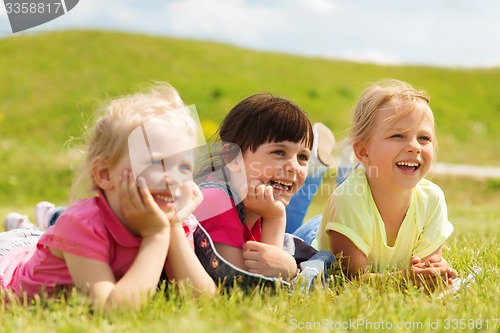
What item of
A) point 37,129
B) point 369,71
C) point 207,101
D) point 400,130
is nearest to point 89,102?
point 37,129

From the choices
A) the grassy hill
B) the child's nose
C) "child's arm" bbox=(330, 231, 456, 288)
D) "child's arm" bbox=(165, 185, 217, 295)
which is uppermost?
the child's nose

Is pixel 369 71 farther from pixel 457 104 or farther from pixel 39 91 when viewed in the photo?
pixel 39 91

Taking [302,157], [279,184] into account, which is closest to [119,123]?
[279,184]

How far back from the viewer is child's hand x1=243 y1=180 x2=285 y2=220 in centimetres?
310

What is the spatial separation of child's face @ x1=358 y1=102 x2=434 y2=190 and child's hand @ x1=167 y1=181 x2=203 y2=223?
132 centimetres

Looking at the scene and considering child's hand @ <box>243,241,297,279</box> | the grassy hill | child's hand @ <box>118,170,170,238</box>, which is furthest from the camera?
the grassy hill

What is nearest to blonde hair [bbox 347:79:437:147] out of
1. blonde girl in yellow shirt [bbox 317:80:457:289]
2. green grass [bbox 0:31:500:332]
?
blonde girl in yellow shirt [bbox 317:80:457:289]

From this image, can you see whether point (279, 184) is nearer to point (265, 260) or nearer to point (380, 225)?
point (265, 260)

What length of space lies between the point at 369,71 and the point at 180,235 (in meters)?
25.5

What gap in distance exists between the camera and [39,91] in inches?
773

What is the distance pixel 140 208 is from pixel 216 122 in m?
15.8

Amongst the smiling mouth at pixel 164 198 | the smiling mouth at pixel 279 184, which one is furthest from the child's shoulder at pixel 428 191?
the smiling mouth at pixel 164 198

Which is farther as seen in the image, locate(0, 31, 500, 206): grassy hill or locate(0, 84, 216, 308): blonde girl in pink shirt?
locate(0, 31, 500, 206): grassy hill

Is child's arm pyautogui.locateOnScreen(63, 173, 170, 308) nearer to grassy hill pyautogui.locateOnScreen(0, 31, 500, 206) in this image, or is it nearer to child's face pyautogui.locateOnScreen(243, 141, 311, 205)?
child's face pyautogui.locateOnScreen(243, 141, 311, 205)
